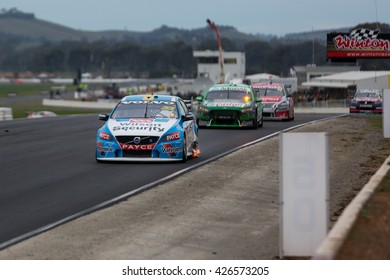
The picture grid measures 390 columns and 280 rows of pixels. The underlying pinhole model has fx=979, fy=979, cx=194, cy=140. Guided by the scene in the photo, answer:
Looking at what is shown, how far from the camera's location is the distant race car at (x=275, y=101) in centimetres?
3925

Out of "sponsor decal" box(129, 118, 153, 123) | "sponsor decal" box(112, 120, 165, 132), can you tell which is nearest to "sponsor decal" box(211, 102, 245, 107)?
"sponsor decal" box(129, 118, 153, 123)

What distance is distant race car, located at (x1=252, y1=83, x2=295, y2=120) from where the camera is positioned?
39250 millimetres

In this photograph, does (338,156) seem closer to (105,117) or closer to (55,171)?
(105,117)

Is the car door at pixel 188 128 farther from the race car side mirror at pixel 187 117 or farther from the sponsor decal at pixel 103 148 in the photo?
the sponsor decal at pixel 103 148

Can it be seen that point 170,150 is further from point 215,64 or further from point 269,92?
point 215,64

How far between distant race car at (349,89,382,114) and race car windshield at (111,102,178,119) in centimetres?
3226

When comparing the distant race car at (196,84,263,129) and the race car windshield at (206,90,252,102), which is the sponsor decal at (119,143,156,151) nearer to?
the distant race car at (196,84,263,129)

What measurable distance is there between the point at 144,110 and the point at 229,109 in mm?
11028

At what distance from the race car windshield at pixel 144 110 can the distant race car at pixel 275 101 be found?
707 inches

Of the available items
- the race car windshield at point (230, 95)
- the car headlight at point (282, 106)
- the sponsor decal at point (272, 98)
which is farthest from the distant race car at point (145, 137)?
the sponsor decal at point (272, 98)

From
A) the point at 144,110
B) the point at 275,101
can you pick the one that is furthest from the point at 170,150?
the point at 275,101

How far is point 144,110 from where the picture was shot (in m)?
21.2

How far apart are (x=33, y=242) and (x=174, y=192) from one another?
469cm
